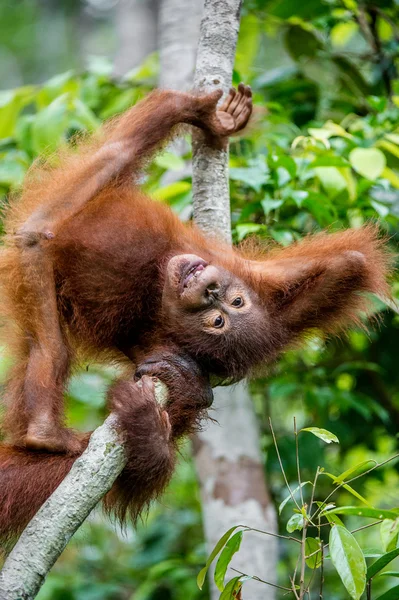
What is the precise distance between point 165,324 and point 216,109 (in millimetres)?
863

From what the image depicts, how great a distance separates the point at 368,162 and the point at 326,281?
0.66m

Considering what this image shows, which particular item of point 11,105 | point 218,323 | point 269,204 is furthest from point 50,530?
point 11,105

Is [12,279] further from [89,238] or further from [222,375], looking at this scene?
[222,375]

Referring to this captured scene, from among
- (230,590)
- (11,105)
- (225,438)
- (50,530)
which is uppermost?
(50,530)

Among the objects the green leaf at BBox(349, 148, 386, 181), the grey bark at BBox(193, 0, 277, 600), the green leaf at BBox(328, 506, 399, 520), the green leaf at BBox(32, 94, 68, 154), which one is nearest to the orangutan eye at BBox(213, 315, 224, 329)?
the grey bark at BBox(193, 0, 277, 600)

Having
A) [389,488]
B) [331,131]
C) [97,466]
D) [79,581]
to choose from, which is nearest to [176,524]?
[79,581]

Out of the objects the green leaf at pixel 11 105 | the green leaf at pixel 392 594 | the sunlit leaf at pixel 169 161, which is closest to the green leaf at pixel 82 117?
the sunlit leaf at pixel 169 161

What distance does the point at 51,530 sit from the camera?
211 centimetres

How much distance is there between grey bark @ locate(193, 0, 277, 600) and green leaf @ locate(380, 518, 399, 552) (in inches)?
48.4

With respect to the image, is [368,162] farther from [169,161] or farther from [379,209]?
[169,161]

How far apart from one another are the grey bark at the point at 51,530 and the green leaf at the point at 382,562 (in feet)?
2.42

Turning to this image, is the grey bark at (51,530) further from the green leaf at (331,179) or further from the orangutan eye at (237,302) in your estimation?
the green leaf at (331,179)

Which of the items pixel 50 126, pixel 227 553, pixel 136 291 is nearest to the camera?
pixel 227 553

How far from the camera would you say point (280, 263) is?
10.4ft
